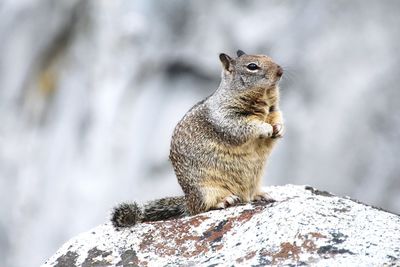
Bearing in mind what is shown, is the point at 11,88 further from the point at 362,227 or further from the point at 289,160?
the point at 362,227

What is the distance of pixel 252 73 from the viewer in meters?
6.98

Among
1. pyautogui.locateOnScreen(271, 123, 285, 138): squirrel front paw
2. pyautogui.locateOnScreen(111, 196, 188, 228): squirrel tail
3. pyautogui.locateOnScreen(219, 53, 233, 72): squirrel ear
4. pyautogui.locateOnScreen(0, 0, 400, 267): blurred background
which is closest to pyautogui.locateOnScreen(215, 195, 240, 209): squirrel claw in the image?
pyautogui.locateOnScreen(111, 196, 188, 228): squirrel tail

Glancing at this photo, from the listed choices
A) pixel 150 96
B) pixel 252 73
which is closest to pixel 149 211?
pixel 252 73

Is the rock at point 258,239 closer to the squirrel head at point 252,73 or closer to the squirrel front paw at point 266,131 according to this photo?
the squirrel front paw at point 266,131

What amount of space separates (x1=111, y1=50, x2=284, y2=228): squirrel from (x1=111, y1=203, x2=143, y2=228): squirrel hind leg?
7 centimetres

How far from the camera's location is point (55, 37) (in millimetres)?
14203

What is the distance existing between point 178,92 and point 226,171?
6337 millimetres

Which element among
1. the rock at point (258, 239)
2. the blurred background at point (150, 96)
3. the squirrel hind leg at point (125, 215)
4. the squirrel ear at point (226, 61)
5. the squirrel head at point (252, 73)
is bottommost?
the rock at point (258, 239)

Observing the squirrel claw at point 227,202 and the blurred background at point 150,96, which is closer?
the squirrel claw at point 227,202

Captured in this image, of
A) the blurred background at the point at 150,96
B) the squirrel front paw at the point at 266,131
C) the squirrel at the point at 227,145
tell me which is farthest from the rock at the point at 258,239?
the blurred background at the point at 150,96

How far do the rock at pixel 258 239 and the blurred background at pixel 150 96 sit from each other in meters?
5.47

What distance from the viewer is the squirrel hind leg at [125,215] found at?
588cm

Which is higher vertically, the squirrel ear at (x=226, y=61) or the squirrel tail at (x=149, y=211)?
the squirrel ear at (x=226, y=61)

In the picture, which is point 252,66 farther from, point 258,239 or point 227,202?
point 258,239
